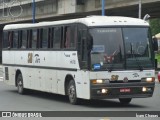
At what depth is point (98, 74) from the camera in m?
16.7

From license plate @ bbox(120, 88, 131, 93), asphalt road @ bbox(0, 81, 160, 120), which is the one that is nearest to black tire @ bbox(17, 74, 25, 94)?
asphalt road @ bbox(0, 81, 160, 120)

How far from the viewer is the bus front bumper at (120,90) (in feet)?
54.6

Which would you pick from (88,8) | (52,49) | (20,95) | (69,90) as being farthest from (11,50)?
(88,8)

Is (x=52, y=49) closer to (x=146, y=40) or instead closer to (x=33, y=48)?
(x=33, y=48)

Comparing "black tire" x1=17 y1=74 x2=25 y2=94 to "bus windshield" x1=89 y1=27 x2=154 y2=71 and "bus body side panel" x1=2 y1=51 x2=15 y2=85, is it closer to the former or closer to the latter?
"bus body side panel" x1=2 y1=51 x2=15 y2=85

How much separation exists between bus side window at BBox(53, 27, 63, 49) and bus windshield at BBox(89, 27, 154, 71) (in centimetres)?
232

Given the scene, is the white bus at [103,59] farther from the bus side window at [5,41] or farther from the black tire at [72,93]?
the bus side window at [5,41]

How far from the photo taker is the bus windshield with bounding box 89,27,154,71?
1680 centimetres

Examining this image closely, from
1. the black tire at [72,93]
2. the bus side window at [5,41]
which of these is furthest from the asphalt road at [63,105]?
the bus side window at [5,41]

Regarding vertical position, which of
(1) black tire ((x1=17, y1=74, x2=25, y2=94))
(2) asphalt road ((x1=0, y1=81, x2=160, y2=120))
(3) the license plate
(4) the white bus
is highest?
(4) the white bus

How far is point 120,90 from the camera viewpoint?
16766 millimetres

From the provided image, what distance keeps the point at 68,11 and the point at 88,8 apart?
2200 millimetres

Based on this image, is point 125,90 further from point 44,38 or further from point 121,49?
point 44,38

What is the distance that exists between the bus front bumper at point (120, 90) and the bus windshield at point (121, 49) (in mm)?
519
